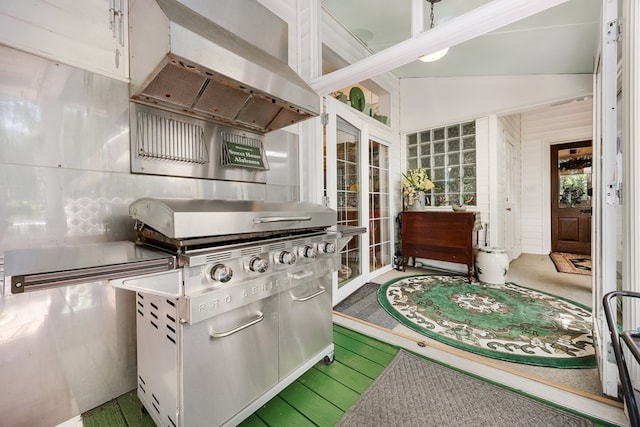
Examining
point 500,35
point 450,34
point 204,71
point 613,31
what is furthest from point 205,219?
point 500,35

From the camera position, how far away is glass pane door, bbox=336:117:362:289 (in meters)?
2.89

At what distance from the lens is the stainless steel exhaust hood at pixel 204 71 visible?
41.9 inches

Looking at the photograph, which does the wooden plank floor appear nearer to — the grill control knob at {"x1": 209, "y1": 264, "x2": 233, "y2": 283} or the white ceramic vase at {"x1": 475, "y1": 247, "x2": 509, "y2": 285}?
the grill control knob at {"x1": 209, "y1": 264, "x2": 233, "y2": 283}

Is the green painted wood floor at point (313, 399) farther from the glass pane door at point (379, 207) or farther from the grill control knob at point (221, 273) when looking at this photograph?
the glass pane door at point (379, 207)

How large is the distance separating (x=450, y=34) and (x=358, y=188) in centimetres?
190

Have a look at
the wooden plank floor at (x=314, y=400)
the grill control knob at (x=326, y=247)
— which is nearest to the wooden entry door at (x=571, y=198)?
the wooden plank floor at (x=314, y=400)

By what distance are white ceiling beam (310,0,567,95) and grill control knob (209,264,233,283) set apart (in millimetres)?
1650

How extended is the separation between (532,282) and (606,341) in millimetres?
2392

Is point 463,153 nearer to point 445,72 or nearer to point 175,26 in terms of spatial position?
point 445,72

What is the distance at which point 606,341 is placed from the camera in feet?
4.38

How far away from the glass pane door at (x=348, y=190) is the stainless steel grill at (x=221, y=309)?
5.02 feet

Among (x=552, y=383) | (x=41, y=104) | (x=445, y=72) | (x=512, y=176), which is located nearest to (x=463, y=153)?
(x=445, y=72)

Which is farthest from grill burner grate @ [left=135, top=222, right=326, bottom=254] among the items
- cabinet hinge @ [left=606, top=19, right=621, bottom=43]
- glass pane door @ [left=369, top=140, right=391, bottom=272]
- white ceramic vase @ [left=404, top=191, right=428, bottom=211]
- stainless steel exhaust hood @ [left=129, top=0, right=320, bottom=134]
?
white ceramic vase @ [left=404, top=191, right=428, bottom=211]

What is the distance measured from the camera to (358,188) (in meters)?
3.19
